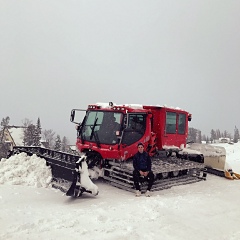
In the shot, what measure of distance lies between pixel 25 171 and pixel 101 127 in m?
2.80

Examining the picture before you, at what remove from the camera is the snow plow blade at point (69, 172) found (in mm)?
7242

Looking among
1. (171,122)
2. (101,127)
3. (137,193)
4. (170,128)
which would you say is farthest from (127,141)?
(171,122)

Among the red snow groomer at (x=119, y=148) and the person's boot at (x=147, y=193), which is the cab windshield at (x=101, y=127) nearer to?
the red snow groomer at (x=119, y=148)

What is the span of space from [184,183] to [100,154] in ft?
10.1

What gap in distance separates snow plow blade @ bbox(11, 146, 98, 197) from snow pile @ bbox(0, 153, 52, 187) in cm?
21

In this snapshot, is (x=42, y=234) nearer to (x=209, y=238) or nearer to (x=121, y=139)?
(x=209, y=238)

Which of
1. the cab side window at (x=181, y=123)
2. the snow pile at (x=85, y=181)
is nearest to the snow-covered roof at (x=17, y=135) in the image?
the cab side window at (x=181, y=123)

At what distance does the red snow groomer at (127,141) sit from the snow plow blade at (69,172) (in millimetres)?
1220

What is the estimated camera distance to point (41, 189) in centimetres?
772

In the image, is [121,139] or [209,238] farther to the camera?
[121,139]

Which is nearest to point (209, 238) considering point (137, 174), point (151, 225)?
point (151, 225)

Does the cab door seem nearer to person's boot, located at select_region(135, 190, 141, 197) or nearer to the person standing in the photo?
the person standing

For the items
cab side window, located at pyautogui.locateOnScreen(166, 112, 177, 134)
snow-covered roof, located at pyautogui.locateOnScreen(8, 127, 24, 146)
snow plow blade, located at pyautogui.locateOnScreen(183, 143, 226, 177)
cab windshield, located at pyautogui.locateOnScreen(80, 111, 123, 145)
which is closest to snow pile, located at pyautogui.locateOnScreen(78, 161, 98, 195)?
cab windshield, located at pyautogui.locateOnScreen(80, 111, 123, 145)

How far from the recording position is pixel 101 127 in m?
9.77
